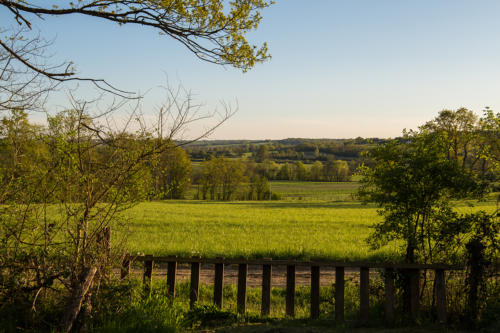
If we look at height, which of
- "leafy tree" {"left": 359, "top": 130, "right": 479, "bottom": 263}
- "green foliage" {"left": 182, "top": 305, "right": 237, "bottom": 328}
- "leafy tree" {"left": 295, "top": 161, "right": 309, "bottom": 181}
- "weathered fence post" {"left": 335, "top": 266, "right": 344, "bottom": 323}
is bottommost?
"leafy tree" {"left": 295, "top": 161, "right": 309, "bottom": 181}

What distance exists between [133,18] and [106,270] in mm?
4249

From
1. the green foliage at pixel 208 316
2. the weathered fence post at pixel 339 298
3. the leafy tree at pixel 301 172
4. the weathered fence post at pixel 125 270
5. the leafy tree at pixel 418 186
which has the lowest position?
the leafy tree at pixel 301 172

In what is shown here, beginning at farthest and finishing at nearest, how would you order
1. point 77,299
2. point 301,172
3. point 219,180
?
point 301,172, point 219,180, point 77,299

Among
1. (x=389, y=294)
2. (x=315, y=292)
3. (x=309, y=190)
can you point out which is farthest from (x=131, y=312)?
(x=309, y=190)

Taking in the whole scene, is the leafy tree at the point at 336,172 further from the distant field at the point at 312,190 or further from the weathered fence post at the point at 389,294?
the weathered fence post at the point at 389,294

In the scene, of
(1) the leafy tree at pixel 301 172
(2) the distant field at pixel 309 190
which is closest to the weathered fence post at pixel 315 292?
(2) the distant field at pixel 309 190

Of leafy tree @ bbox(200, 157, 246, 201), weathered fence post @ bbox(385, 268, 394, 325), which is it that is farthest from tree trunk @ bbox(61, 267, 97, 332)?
leafy tree @ bbox(200, 157, 246, 201)

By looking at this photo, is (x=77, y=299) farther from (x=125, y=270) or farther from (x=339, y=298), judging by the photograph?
(x=339, y=298)

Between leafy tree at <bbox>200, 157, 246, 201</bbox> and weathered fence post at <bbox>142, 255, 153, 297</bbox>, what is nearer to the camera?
weathered fence post at <bbox>142, 255, 153, 297</bbox>

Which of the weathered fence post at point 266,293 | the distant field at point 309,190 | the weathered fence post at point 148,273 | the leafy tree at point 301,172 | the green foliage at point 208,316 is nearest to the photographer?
the green foliage at point 208,316

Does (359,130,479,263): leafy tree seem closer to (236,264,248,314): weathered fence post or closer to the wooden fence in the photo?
the wooden fence

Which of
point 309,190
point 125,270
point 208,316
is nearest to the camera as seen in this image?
point 125,270

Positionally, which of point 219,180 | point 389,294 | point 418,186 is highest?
point 418,186

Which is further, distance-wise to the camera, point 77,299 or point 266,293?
point 266,293
